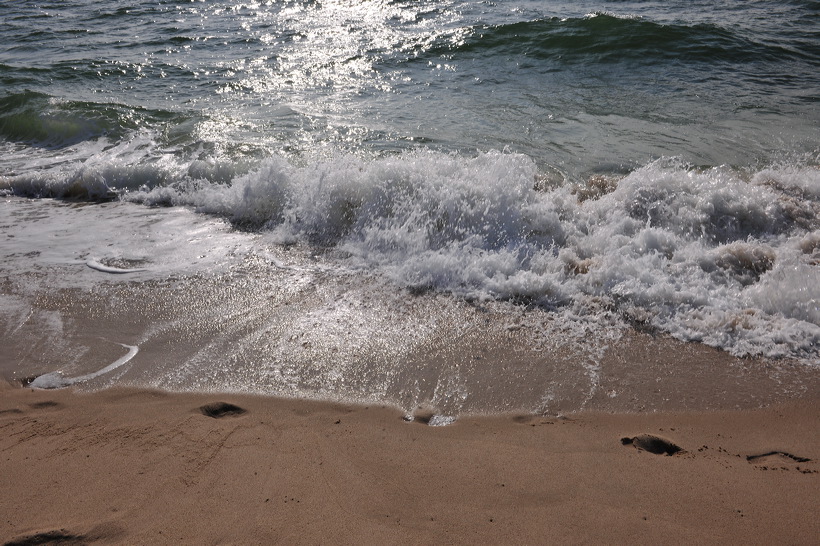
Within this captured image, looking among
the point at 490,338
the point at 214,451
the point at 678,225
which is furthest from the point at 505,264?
the point at 214,451

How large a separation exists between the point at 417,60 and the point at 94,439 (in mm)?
8987

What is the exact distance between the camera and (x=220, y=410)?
313cm

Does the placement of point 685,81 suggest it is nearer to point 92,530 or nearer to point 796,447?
point 796,447

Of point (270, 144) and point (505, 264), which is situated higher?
point (270, 144)

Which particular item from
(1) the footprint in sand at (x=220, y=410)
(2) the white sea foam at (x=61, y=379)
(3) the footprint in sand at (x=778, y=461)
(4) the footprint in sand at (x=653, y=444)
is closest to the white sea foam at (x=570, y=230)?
(3) the footprint in sand at (x=778, y=461)

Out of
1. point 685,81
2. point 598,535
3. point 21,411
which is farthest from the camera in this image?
point 685,81

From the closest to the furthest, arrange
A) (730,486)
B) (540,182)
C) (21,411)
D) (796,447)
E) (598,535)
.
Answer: (598,535) < (730,486) < (796,447) < (21,411) < (540,182)

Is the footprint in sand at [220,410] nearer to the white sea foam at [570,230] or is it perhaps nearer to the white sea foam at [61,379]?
the white sea foam at [61,379]

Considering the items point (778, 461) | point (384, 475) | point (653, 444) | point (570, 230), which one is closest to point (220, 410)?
point (384, 475)

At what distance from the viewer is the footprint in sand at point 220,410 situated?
10.2 feet

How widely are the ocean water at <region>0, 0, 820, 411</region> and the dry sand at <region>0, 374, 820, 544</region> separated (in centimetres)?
34

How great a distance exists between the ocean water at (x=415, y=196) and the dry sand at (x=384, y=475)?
1.11 ft

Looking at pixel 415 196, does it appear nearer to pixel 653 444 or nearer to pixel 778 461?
pixel 653 444

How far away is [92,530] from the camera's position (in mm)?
2367
